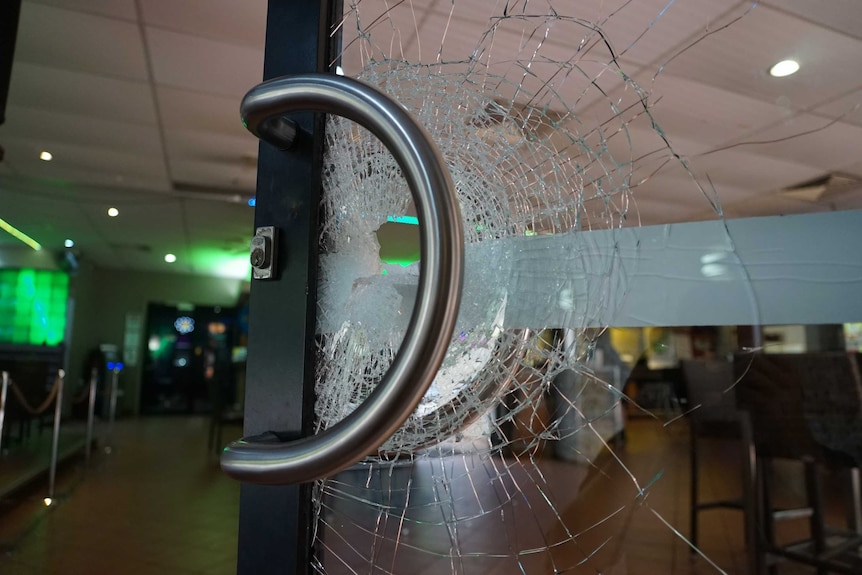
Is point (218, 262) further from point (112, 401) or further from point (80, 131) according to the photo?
point (80, 131)

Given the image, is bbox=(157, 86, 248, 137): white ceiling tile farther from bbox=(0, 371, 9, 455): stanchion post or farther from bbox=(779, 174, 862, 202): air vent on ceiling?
bbox=(779, 174, 862, 202): air vent on ceiling

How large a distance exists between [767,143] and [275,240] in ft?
1.08

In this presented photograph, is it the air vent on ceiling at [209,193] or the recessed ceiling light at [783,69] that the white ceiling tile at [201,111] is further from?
the recessed ceiling light at [783,69]

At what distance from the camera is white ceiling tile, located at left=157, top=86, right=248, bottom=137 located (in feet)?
6.38

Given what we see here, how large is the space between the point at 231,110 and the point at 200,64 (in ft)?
0.70

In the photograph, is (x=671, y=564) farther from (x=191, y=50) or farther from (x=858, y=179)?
(x=191, y=50)

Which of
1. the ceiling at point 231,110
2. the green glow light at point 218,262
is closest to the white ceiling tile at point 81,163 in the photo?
the ceiling at point 231,110

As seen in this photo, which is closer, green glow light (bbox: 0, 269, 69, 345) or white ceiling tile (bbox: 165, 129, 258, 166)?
white ceiling tile (bbox: 165, 129, 258, 166)

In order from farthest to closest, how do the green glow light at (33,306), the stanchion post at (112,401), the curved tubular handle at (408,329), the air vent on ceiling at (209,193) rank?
the stanchion post at (112,401) → the green glow light at (33,306) → the air vent on ceiling at (209,193) → the curved tubular handle at (408,329)

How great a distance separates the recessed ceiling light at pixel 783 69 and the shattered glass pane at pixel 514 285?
4 centimetres

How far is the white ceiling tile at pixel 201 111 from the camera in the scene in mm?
1943

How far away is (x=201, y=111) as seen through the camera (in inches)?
80.4

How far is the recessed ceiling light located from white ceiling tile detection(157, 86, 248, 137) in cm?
180

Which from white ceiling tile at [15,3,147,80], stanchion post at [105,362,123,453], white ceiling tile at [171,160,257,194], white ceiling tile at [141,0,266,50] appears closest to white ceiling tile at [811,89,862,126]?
white ceiling tile at [141,0,266,50]
